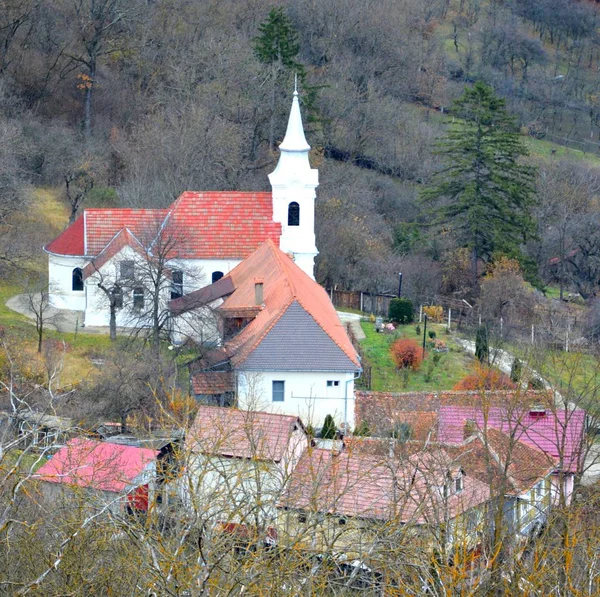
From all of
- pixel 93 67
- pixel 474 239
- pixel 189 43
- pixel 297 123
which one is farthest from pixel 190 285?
pixel 189 43

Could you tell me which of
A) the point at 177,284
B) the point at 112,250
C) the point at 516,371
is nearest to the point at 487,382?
the point at 516,371

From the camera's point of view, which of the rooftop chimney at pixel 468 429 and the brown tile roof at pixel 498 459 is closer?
the brown tile roof at pixel 498 459

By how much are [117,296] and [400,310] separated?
31.2 feet

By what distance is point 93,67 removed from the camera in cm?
5962

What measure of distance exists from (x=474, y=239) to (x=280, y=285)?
15.3 meters

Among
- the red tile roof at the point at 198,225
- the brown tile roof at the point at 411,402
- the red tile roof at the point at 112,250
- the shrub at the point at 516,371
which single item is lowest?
the brown tile roof at the point at 411,402

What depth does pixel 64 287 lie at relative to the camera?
4222 centimetres

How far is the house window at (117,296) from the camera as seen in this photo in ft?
130

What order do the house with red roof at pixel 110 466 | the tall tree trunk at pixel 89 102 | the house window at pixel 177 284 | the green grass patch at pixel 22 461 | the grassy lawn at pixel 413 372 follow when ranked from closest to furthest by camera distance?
the green grass patch at pixel 22 461
the house with red roof at pixel 110 466
the grassy lawn at pixel 413 372
the house window at pixel 177 284
the tall tree trunk at pixel 89 102

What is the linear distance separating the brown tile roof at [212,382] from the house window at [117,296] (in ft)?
22.1

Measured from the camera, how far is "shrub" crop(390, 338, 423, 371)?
39031mm

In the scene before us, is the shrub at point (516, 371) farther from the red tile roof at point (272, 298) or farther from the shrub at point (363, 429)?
the shrub at point (363, 429)

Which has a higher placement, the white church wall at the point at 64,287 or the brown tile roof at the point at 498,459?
the white church wall at the point at 64,287

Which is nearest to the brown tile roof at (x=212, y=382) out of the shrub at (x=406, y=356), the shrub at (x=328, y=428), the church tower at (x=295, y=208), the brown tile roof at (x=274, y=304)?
the brown tile roof at (x=274, y=304)
